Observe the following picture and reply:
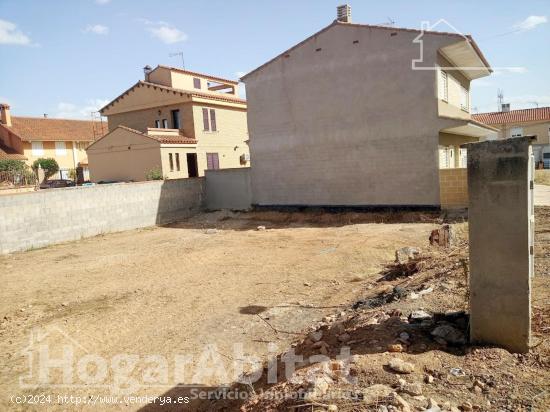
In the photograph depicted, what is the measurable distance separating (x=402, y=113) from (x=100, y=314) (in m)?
13.9

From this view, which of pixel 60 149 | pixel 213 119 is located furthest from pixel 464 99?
pixel 60 149

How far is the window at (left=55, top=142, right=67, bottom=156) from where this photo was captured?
1654 inches

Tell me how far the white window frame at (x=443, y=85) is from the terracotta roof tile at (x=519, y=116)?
94.7 ft

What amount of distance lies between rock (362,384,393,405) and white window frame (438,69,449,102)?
1542cm

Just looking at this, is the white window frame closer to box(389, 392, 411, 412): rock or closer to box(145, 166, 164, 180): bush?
box(389, 392, 411, 412): rock

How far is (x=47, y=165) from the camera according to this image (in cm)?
3941

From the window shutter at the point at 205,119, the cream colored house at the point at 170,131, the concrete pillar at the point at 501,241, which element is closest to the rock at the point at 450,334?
the concrete pillar at the point at 501,241

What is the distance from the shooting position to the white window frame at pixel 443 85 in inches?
645

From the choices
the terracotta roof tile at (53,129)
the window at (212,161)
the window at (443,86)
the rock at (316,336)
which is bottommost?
the rock at (316,336)

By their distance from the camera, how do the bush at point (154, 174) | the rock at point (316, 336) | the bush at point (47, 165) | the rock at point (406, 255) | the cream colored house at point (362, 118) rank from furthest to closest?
1. the bush at point (47, 165)
2. the bush at point (154, 174)
3. the cream colored house at point (362, 118)
4. the rock at point (406, 255)
5. the rock at point (316, 336)

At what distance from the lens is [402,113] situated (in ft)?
54.0

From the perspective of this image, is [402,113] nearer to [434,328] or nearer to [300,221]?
[300,221]

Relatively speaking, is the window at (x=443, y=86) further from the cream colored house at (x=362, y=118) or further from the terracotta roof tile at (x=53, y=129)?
the terracotta roof tile at (x=53, y=129)

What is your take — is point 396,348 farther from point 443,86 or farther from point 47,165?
point 47,165
